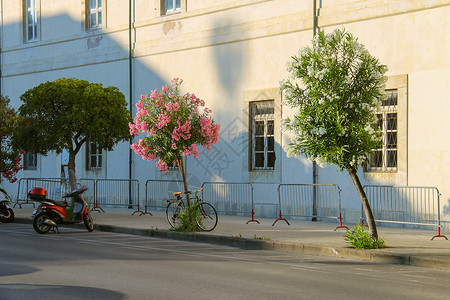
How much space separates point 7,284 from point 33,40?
2200 cm

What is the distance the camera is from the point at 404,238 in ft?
48.3

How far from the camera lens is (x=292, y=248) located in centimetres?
1346

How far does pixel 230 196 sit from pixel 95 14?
9801mm

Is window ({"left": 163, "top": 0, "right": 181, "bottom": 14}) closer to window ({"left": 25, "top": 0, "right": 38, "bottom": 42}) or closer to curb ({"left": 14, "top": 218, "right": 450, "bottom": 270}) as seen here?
window ({"left": 25, "top": 0, "right": 38, "bottom": 42})

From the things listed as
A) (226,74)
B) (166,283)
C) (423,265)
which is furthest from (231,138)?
(166,283)

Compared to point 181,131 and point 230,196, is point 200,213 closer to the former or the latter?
point 181,131

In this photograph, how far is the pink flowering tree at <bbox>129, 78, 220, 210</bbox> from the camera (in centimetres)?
1589

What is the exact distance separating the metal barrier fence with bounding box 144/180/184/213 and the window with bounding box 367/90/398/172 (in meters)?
7.60

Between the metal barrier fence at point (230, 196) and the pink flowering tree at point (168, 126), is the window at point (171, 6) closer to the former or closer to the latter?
the metal barrier fence at point (230, 196)

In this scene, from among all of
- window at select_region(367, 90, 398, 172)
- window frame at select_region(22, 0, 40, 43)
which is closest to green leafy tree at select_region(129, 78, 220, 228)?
window at select_region(367, 90, 398, 172)

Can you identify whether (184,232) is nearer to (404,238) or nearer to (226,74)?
(404,238)

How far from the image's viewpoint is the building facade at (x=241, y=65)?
17.3m

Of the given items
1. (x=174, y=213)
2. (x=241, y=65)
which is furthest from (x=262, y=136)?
(x=174, y=213)

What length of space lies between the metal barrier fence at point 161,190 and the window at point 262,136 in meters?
3.20
